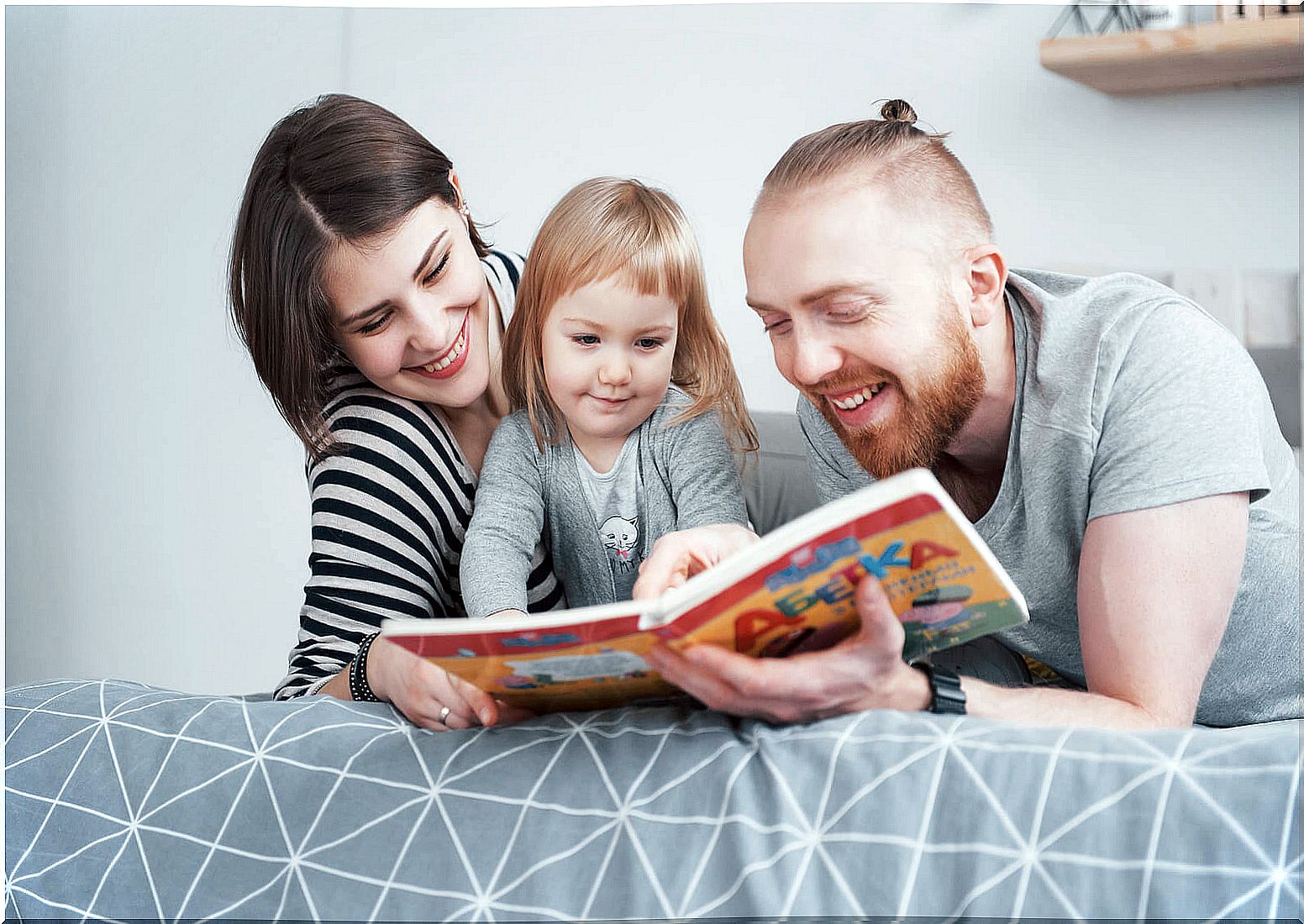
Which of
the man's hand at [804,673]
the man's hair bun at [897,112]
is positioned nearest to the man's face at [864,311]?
the man's hair bun at [897,112]

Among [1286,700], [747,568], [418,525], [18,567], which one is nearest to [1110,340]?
[1286,700]

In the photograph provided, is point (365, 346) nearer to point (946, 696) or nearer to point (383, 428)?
point (383, 428)

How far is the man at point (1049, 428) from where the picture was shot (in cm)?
92

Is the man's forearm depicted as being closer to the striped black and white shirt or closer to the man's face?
the man's face

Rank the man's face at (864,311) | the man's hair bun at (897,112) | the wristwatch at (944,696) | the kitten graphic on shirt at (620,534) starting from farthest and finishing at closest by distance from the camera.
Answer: the kitten graphic on shirt at (620,534) < the man's hair bun at (897,112) < the man's face at (864,311) < the wristwatch at (944,696)

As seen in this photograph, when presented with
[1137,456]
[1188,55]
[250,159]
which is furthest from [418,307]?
[1188,55]

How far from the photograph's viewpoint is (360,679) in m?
1.11

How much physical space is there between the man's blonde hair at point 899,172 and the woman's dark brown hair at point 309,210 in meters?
0.40

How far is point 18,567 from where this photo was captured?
1661 mm

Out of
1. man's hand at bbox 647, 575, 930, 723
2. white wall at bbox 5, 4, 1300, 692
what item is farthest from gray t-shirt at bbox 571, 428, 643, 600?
man's hand at bbox 647, 575, 930, 723

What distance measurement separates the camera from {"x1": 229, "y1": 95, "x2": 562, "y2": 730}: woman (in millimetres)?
1196

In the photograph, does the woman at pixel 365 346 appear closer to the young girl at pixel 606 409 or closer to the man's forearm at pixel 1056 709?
the young girl at pixel 606 409

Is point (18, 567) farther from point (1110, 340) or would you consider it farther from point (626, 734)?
point (1110, 340)

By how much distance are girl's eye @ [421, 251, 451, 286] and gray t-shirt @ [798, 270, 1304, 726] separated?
62 centimetres
